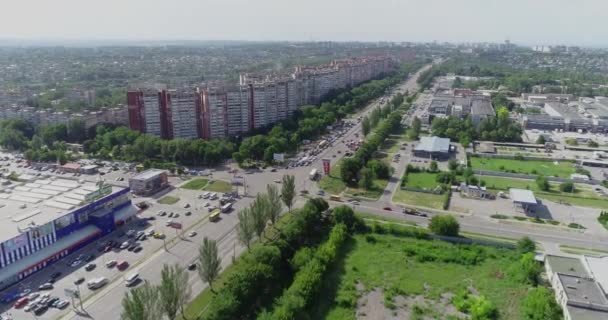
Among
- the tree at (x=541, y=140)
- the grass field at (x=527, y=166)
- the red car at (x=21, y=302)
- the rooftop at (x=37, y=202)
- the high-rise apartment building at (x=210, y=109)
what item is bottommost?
the red car at (x=21, y=302)

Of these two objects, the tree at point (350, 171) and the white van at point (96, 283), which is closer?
the white van at point (96, 283)

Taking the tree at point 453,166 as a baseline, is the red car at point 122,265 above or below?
below

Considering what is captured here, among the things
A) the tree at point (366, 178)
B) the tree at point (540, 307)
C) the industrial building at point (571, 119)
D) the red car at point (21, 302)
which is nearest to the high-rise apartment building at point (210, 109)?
the tree at point (366, 178)

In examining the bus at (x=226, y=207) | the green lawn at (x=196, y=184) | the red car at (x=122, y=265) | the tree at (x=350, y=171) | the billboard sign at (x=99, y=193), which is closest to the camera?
the red car at (x=122, y=265)

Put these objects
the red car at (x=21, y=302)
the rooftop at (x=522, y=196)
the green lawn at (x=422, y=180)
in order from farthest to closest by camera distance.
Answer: the green lawn at (x=422, y=180), the rooftop at (x=522, y=196), the red car at (x=21, y=302)

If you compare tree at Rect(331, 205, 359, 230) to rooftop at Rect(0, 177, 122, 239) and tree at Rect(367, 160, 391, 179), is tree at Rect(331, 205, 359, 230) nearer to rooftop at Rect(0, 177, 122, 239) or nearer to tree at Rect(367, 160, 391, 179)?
tree at Rect(367, 160, 391, 179)

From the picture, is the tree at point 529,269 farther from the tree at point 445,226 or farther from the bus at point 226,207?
the bus at point 226,207

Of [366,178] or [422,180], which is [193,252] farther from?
[422,180]
